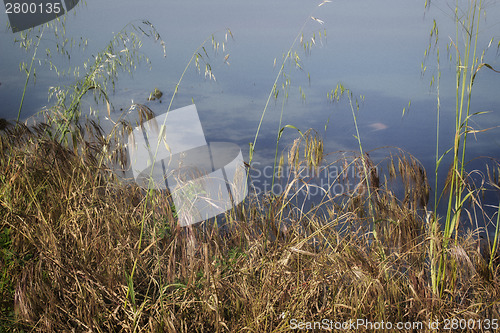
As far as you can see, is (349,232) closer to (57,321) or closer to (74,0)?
(57,321)

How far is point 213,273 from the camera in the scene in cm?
151

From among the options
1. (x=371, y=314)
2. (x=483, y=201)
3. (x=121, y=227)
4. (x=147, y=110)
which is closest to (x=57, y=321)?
(x=121, y=227)

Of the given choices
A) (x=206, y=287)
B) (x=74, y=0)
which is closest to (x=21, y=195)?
(x=206, y=287)

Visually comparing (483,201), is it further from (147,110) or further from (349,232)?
(147,110)

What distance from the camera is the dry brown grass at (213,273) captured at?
151 cm

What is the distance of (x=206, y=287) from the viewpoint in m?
1.48

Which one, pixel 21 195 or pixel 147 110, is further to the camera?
pixel 21 195

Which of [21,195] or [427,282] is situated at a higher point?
[21,195]

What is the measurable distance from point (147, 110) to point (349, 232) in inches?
35.9

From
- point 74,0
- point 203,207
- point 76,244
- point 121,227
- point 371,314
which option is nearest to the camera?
point 371,314

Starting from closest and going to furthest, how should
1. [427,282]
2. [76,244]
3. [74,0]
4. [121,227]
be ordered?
[427,282], [76,244], [121,227], [74,0]

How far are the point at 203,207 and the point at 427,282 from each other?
1.00 meters

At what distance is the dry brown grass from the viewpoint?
59.3 inches

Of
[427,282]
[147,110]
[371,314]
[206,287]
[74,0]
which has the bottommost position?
[427,282]
